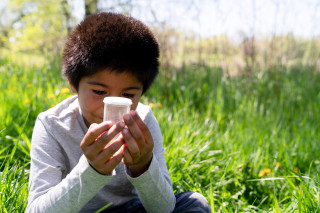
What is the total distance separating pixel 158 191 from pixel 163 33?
2391 mm

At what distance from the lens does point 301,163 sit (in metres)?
2.32

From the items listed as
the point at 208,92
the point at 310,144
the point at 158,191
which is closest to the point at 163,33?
the point at 208,92

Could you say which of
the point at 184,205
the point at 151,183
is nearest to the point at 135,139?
the point at 151,183

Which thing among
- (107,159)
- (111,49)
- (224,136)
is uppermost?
(111,49)

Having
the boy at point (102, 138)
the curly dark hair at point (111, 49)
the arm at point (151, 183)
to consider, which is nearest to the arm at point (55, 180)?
the boy at point (102, 138)

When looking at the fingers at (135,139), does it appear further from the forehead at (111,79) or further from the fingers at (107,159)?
the forehead at (111,79)

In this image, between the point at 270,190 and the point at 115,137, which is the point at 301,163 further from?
the point at 115,137

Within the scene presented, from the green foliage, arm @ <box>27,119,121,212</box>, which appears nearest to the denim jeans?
arm @ <box>27,119,121,212</box>

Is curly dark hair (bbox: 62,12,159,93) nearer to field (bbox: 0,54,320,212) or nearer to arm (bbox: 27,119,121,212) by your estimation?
arm (bbox: 27,119,121,212)

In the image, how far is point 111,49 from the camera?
4.00ft

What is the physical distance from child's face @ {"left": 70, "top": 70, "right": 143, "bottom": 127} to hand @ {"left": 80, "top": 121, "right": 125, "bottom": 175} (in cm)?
23

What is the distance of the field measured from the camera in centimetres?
165

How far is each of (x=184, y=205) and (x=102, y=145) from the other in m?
0.61

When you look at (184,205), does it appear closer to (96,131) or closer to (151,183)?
(151,183)
